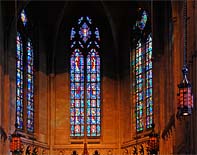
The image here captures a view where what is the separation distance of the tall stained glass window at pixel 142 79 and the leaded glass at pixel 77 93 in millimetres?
3385

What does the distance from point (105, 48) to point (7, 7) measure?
330 inches

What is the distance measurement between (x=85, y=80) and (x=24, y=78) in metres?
4.53

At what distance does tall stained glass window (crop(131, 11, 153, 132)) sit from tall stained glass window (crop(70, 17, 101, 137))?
2.75 meters

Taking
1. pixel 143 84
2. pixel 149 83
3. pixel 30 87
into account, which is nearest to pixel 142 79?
pixel 143 84

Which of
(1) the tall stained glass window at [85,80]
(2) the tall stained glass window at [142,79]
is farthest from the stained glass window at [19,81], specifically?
(2) the tall stained glass window at [142,79]

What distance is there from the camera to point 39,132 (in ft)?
126

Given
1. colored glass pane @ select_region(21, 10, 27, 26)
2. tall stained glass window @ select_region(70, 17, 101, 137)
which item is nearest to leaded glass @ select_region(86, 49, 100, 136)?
tall stained glass window @ select_region(70, 17, 101, 137)

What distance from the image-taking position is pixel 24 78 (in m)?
37.5

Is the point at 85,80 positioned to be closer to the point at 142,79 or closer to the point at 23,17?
the point at 142,79

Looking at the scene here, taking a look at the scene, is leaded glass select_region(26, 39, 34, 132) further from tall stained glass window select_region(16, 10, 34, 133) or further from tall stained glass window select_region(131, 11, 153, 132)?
tall stained glass window select_region(131, 11, 153, 132)

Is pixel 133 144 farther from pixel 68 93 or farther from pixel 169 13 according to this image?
pixel 169 13

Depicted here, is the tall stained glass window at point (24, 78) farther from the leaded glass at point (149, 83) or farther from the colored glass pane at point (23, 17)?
the leaded glass at point (149, 83)

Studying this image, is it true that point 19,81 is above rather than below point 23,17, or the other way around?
below

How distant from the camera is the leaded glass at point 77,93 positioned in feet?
131
